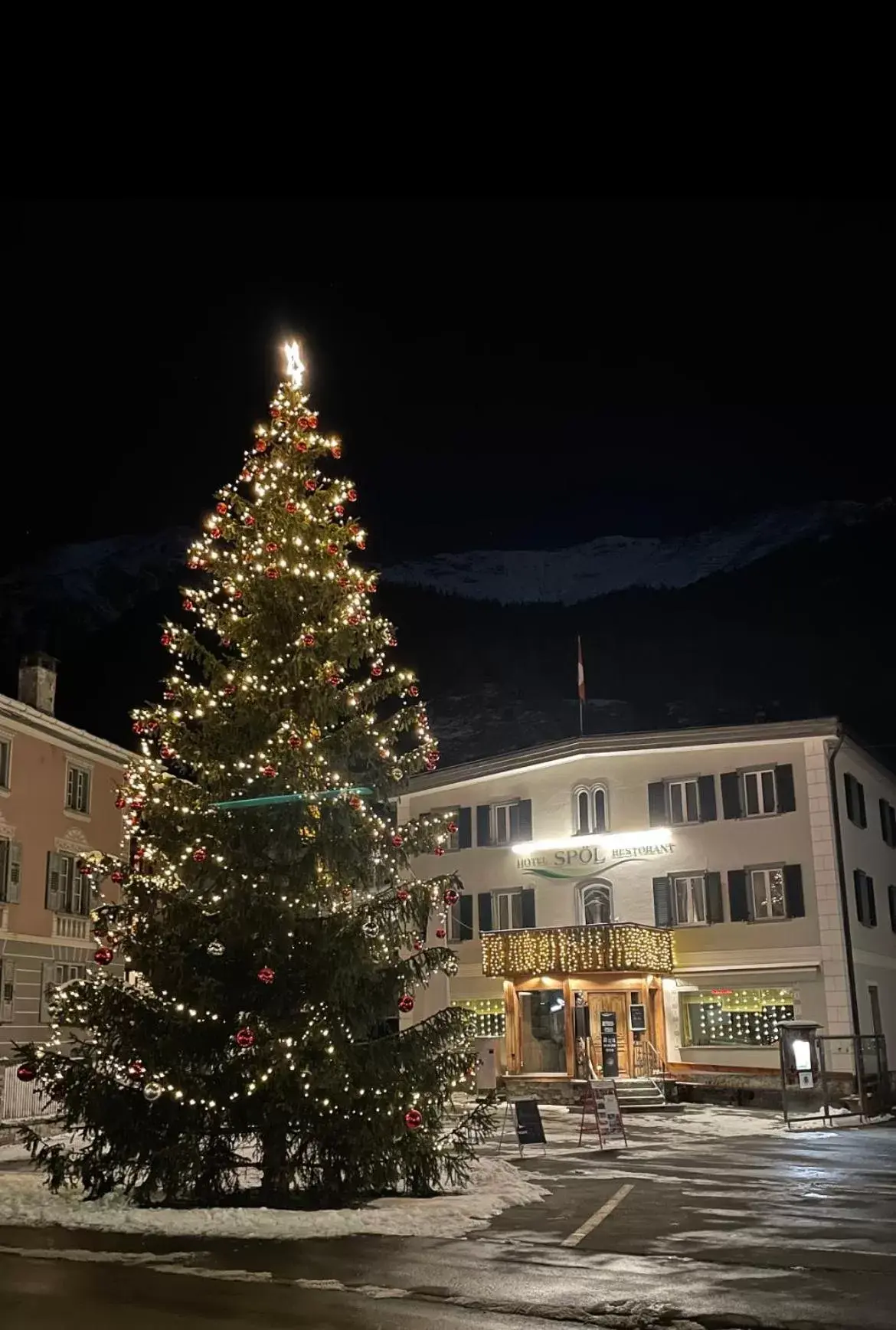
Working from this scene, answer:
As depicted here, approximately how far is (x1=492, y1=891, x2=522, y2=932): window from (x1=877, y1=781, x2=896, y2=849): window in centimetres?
1181

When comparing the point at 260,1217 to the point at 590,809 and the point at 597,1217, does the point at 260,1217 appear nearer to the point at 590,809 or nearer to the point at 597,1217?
the point at 597,1217

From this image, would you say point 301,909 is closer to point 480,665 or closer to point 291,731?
point 291,731

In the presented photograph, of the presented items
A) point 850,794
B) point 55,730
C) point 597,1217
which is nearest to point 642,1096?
point 850,794

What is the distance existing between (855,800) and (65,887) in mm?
23174

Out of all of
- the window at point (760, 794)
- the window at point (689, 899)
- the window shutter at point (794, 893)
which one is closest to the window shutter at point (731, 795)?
the window at point (760, 794)

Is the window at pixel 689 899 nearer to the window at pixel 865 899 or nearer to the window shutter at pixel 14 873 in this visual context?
the window at pixel 865 899

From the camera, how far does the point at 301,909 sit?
46.9 feet

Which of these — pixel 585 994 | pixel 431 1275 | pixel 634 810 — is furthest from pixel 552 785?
pixel 431 1275

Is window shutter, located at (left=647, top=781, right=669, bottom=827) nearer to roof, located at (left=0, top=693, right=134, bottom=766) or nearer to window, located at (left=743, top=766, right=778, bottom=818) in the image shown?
window, located at (left=743, top=766, right=778, bottom=818)

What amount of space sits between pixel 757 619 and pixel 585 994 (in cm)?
9606

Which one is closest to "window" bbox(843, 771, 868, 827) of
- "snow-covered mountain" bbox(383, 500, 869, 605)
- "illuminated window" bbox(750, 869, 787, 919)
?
"illuminated window" bbox(750, 869, 787, 919)

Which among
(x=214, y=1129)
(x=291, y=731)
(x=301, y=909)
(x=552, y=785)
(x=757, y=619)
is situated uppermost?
(x=757, y=619)

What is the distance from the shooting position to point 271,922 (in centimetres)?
1387

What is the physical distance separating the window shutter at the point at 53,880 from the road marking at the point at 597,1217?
71.5 ft
